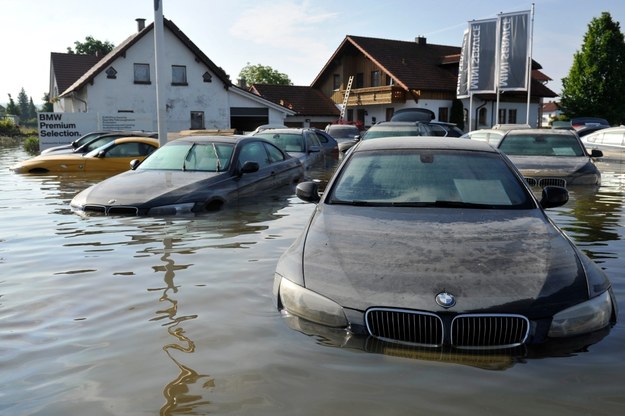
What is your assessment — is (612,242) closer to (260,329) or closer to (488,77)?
(260,329)

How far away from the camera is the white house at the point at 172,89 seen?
34.4 meters

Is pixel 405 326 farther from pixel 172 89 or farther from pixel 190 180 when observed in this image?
pixel 172 89

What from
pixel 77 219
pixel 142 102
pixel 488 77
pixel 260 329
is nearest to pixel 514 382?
pixel 260 329

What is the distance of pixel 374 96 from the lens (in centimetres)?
4259

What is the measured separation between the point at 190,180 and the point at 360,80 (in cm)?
3928

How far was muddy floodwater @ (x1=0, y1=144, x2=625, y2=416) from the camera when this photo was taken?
113 inches

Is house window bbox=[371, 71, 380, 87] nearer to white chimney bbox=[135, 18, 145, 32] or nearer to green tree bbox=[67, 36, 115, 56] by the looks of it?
white chimney bbox=[135, 18, 145, 32]

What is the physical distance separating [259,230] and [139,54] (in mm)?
30724

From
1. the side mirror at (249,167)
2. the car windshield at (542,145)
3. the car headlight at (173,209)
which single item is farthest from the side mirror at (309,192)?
the car windshield at (542,145)

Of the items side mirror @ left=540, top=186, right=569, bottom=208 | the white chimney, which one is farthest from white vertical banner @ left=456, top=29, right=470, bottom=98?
side mirror @ left=540, top=186, right=569, bottom=208

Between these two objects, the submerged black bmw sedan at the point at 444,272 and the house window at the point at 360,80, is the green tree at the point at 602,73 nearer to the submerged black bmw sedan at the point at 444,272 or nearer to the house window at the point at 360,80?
the house window at the point at 360,80

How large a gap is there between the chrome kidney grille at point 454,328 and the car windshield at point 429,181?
144cm

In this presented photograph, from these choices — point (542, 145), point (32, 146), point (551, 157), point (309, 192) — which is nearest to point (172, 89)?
point (32, 146)

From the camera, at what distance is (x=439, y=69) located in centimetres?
4425
